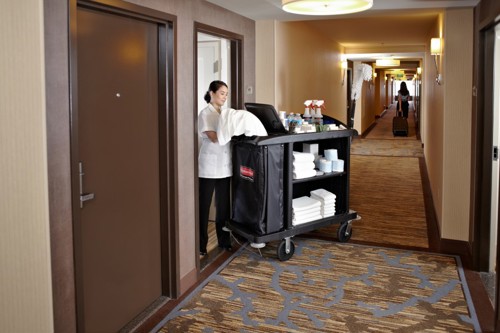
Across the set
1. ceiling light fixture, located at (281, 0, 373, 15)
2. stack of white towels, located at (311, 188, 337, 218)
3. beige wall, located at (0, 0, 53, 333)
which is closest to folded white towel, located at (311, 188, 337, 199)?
stack of white towels, located at (311, 188, 337, 218)

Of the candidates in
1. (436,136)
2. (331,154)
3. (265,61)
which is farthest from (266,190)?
(436,136)

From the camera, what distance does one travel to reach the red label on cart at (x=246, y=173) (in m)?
4.34

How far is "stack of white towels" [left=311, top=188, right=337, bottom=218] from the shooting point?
481cm

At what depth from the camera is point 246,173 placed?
4.41 metres

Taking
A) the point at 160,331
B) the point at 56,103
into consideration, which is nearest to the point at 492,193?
the point at 160,331

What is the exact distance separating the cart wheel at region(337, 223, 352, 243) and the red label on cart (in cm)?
125

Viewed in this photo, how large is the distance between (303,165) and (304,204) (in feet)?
1.23

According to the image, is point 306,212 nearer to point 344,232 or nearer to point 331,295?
point 344,232

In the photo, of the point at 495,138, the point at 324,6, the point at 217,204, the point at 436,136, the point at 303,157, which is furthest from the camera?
the point at 436,136

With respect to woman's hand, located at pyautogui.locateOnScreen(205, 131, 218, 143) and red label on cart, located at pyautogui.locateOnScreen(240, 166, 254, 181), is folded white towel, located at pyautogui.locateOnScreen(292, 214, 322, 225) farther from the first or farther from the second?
woman's hand, located at pyautogui.locateOnScreen(205, 131, 218, 143)

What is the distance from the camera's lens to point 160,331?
3.20 meters

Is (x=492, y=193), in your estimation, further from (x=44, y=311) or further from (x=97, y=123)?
(x=44, y=311)

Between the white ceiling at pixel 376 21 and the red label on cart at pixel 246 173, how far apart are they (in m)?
1.44

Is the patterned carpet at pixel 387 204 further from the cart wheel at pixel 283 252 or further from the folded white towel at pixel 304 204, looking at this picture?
the cart wheel at pixel 283 252
